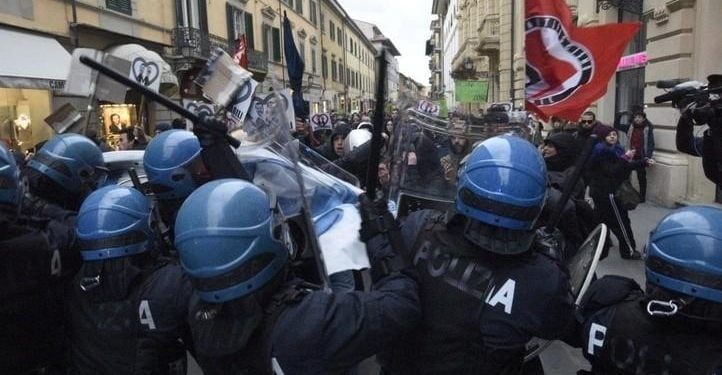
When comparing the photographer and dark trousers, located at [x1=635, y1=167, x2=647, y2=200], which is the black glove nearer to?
the photographer

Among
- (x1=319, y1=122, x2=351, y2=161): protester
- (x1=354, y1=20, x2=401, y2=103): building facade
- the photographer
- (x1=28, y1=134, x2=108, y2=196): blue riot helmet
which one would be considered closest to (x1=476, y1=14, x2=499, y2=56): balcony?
(x1=319, y1=122, x2=351, y2=161): protester

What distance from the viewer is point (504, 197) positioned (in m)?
1.81

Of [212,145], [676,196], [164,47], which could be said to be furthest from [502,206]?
[164,47]

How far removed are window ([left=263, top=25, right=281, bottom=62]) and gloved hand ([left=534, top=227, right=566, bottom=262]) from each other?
2758 centimetres

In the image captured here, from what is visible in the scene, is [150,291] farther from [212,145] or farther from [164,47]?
[164,47]

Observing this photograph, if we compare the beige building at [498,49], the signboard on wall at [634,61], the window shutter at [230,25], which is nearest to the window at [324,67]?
the beige building at [498,49]

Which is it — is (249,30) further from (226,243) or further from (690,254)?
(690,254)

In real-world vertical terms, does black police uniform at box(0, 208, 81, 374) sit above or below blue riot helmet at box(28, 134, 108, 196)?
below

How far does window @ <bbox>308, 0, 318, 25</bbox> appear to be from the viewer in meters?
39.4

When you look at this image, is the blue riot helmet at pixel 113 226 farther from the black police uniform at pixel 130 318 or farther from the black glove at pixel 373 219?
the black glove at pixel 373 219

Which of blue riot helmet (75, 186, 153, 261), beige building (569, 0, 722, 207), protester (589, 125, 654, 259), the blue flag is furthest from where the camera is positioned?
the blue flag

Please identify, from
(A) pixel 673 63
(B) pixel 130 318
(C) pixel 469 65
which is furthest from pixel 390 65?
(C) pixel 469 65

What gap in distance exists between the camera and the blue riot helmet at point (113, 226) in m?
2.31

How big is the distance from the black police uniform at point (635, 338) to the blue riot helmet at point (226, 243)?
3.37 feet
